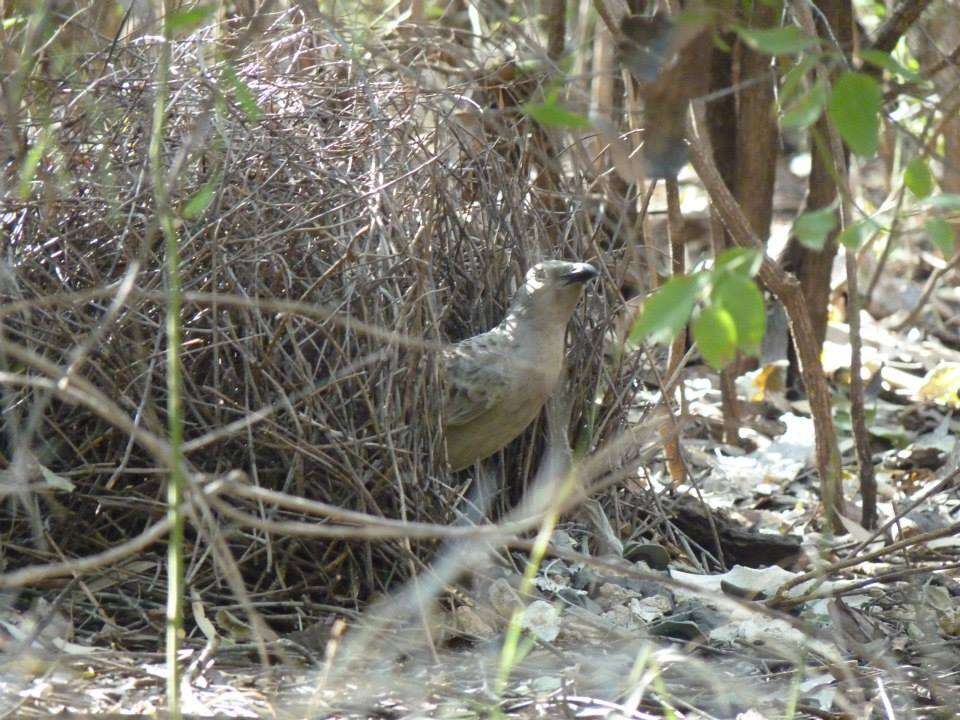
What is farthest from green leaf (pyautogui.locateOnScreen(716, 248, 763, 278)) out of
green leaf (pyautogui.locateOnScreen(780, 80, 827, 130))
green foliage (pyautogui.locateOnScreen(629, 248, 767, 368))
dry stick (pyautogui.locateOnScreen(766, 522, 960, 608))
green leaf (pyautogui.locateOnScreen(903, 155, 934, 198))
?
dry stick (pyautogui.locateOnScreen(766, 522, 960, 608))

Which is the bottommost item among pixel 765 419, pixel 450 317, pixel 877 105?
pixel 765 419

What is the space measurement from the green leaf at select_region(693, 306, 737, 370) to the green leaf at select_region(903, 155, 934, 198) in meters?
0.49

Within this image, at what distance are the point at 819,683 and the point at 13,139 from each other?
1.96m

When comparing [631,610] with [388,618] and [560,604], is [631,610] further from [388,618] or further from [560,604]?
[388,618]

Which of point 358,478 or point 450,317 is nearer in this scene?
point 358,478

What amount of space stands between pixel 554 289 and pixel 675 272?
1.97 feet

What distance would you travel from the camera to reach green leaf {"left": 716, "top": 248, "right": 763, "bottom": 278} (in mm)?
A: 1614

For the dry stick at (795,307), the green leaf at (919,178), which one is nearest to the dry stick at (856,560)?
the dry stick at (795,307)

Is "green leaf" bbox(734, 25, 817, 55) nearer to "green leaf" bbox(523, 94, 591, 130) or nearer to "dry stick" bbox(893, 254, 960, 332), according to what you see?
"green leaf" bbox(523, 94, 591, 130)

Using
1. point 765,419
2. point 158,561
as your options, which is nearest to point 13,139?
point 158,561

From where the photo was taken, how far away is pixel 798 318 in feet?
11.4

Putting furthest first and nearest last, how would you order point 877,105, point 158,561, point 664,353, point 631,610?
point 664,353 < point 631,610 < point 158,561 < point 877,105

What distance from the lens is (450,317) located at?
340cm

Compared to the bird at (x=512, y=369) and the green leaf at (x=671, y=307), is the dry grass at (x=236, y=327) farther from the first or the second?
the green leaf at (x=671, y=307)
